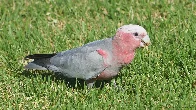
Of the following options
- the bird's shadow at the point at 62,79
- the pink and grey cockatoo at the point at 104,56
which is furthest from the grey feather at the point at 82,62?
A: the bird's shadow at the point at 62,79

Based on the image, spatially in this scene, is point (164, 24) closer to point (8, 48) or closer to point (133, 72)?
point (133, 72)

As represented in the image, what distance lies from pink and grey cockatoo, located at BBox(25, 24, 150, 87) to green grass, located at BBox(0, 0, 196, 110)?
19 cm

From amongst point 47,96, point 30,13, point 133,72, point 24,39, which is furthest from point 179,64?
point 30,13

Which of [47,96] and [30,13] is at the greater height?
[30,13]

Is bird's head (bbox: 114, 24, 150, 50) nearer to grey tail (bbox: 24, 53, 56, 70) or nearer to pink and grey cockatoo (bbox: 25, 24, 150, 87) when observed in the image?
pink and grey cockatoo (bbox: 25, 24, 150, 87)

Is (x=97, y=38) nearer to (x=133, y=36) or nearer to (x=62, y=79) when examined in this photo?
(x=62, y=79)

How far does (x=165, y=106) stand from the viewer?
162 inches

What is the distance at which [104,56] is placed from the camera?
4332 mm

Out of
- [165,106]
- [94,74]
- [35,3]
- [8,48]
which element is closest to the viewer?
[165,106]

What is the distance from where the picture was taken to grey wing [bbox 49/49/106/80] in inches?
171

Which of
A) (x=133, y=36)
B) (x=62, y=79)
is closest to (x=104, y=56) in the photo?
(x=133, y=36)

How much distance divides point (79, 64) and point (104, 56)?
284 mm

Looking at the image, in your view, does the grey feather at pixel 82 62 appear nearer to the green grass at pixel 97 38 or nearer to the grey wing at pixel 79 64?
the grey wing at pixel 79 64

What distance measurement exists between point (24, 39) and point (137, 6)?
1.79 meters
